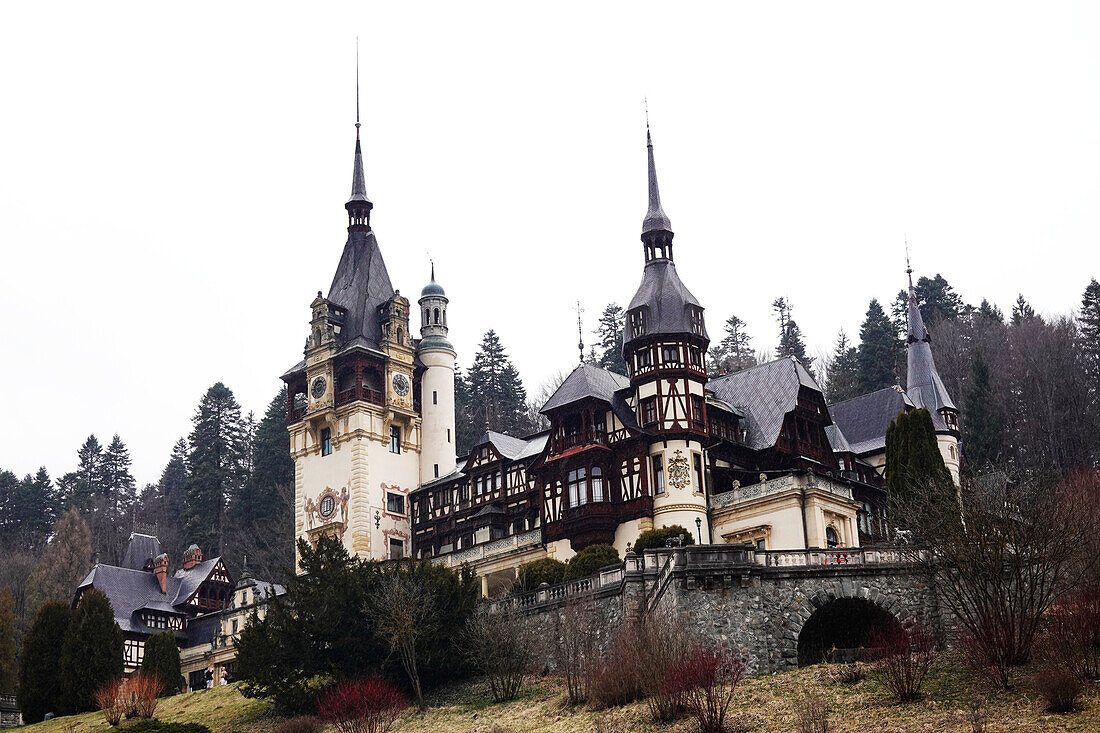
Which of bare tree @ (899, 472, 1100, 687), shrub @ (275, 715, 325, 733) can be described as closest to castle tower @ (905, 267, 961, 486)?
bare tree @ (899, 472, 1100, 687)

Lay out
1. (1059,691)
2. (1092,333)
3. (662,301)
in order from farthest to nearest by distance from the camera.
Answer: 1. (1092,333)
2. (662,301)
3. (1059,691)

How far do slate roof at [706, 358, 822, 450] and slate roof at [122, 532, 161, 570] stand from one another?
39.3m

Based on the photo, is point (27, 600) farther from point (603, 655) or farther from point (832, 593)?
point (832, 593)

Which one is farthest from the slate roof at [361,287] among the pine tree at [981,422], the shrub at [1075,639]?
the shrub at [1075,639]

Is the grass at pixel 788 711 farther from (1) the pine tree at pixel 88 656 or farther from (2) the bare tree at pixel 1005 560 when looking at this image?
(1) the pine tree at pixel 88 656

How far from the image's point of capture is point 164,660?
59906 mm

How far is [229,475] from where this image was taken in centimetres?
9994

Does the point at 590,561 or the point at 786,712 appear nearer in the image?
the point at 786,712

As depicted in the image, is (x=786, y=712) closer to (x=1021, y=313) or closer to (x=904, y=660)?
(x=904, y=660)

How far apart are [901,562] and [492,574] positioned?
25.7 meters

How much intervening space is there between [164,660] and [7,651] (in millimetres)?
9811

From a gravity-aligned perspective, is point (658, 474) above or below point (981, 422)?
below

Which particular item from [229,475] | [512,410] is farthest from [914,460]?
[229,475]

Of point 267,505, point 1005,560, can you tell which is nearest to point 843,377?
point 267,505
